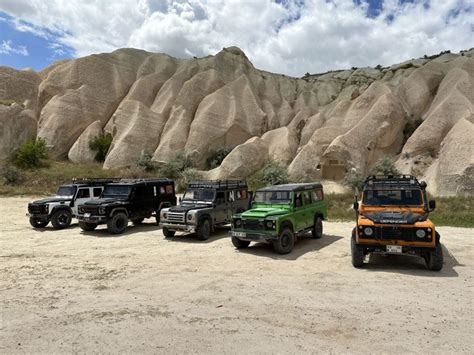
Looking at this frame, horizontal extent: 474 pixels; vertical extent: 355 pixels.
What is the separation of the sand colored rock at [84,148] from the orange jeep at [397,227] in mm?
42318

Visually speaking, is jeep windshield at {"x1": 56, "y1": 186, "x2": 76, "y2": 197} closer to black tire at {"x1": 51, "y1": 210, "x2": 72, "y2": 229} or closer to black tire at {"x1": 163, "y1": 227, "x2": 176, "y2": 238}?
black tire at {"x1": 51, "y1": 210, "x2": 72, "y2": 229}

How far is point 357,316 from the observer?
5.97m

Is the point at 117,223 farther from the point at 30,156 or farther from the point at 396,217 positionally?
the point at 30,156

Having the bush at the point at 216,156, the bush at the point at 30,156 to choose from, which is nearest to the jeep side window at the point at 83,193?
the bush at the point at 216,156

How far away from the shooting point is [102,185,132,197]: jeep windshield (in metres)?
15.7

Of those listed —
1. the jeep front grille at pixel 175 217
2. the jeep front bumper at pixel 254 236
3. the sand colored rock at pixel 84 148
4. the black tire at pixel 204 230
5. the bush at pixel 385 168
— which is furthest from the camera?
the sand colored rock at pixel 84 148

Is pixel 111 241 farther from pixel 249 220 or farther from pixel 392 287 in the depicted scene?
pixel 392 287

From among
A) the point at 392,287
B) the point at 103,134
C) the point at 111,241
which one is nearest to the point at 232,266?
the point at 392,287

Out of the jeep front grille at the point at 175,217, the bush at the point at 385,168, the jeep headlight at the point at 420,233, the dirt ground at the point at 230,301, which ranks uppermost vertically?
the bush at the point at 385,168

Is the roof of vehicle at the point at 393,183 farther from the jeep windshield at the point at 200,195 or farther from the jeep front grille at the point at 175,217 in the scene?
the jeep front grille at the point at 175,217

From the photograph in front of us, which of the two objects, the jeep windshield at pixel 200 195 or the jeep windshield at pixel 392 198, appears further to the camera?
the jeep windshield at pixel 200 195

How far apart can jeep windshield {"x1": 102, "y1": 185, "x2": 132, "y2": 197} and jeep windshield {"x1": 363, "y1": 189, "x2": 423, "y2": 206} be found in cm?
1038

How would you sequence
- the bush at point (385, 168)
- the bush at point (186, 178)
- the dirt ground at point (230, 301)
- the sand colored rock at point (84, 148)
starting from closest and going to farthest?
the dirt ground at point (230, 301) → the bush at point (385, 168) → the bush at point (186, 178) → the sand colored rock at point (84, 148)

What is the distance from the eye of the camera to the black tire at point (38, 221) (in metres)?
16.0
